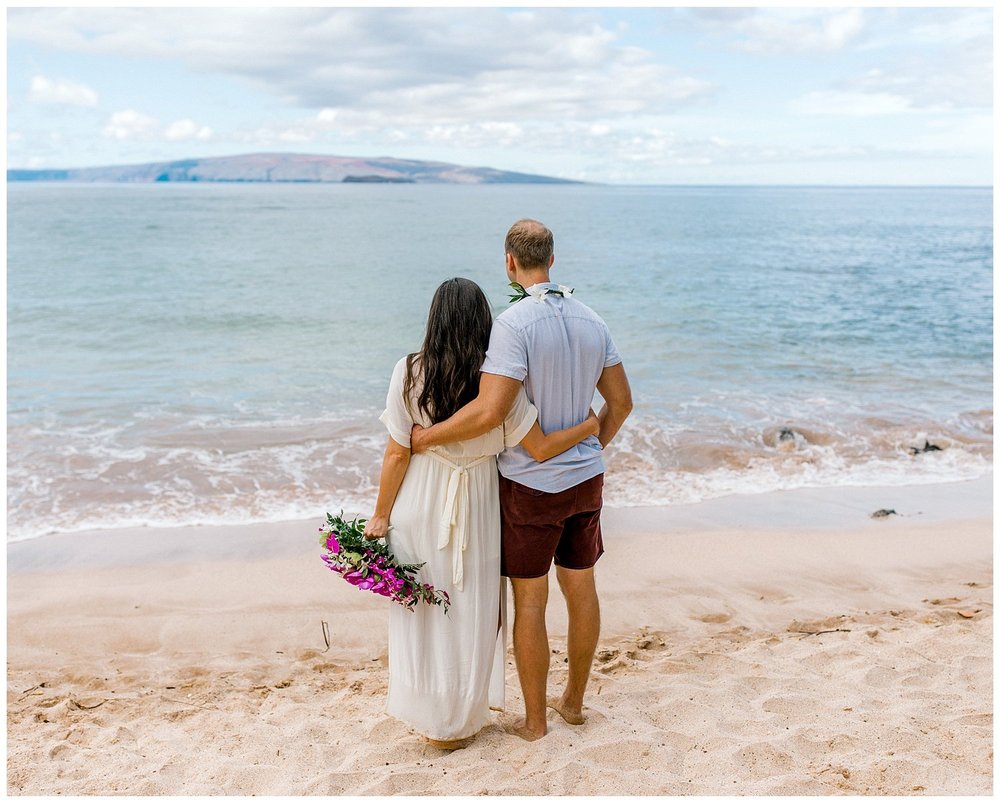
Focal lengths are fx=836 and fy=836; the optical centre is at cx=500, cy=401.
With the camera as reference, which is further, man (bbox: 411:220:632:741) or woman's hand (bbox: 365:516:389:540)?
woman's hand (bbox: 365:516:389:540)

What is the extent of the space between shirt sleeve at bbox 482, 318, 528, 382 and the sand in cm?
150

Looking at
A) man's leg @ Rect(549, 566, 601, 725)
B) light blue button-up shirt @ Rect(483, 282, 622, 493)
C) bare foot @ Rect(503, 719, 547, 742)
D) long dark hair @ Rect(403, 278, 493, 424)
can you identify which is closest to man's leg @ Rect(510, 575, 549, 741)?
bare foot @ Rect(503, 719, 547, 742)

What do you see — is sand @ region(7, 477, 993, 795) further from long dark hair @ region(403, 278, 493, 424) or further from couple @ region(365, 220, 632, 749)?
long dark hair @ region(403, 278, 493, 424)

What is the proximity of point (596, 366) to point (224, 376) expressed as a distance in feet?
31.2

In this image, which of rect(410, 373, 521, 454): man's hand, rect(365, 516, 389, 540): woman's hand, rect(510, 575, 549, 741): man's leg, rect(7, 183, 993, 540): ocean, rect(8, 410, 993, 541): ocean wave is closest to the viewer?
rect(410, 373, 521, 454): man's hand

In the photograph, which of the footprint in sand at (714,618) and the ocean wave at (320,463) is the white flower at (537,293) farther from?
the ocean wave at (320,463)

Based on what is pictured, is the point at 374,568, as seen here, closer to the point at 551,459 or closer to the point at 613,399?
the point at 551,459

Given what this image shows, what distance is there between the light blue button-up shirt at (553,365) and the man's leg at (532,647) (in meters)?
0.44

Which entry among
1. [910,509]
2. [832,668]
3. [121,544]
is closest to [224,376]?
[121,544]

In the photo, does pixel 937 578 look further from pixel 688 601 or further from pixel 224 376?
pixel 224 376

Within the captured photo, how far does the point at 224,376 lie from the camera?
38.5 feet

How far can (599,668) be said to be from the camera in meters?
4.10

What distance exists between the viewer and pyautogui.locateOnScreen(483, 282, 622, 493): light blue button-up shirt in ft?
9.94

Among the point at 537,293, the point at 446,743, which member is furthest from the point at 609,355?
the point at 446,743
